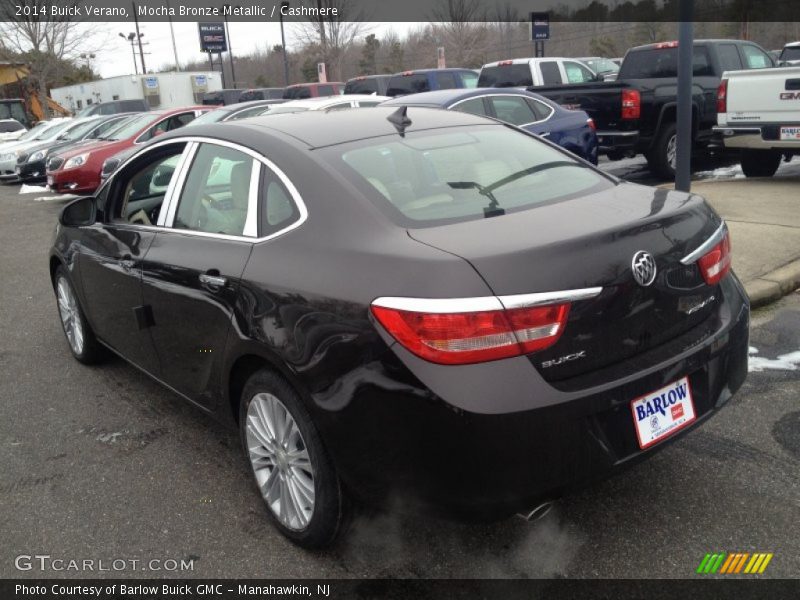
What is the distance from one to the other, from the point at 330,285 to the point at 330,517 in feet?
2.77

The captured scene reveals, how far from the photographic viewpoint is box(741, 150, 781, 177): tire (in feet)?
34.1

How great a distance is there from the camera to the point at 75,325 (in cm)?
498

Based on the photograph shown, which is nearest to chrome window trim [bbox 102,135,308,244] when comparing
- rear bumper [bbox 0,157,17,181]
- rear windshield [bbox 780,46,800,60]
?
rear windshield [bbox 780,46,800,60]

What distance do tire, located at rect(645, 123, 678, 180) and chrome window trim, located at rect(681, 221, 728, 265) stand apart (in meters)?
8.16

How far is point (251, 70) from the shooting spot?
7844 cm

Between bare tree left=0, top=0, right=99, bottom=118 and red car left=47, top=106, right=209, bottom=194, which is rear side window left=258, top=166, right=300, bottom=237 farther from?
bare tree left=0, top=0, right=99, bottom=118

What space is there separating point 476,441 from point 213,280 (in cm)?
138

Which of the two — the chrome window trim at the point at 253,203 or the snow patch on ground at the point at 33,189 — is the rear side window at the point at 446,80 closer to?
the snow patch on ground at the point at 33,189

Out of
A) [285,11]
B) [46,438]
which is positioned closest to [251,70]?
[285,11]

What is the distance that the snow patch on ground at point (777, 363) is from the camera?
4.27m

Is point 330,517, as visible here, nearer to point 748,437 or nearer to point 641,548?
point 641,548

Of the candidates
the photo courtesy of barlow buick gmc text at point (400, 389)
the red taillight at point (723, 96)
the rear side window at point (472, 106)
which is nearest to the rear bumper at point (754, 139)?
the red taillight at point (723, 96)

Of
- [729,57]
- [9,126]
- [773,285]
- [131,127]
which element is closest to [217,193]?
[773,285]

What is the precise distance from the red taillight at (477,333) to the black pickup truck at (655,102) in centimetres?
897
